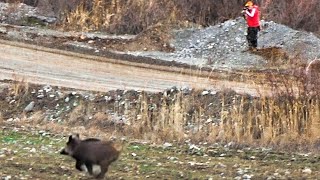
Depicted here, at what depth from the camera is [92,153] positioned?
8469 mm

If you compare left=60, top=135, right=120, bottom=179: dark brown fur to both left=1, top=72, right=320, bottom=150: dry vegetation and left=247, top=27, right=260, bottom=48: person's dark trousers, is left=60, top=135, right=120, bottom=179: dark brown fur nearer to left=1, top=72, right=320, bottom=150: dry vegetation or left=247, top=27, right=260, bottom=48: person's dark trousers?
left=1, top=72, right=320, bottom=150: dry vegetation

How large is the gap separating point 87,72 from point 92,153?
48.4 ft

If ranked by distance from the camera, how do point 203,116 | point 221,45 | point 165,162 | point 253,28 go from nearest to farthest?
point 165,162, point 203,116, point 253,28, point 221,45

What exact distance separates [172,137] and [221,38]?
15.4m

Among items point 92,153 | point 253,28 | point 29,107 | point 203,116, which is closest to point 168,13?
point 253,28

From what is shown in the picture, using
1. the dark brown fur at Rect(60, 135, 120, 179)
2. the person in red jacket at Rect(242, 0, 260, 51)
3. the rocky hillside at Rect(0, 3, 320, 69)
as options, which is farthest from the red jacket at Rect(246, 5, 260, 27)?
the dark brown fur at Rect(60, 135, 120, 179)

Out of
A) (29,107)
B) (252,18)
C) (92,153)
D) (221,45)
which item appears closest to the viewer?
(92,153)

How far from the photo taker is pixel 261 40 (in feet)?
93.8

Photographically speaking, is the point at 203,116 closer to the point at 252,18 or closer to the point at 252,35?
the point at 252,35

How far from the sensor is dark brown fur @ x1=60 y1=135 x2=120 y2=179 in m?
8.47

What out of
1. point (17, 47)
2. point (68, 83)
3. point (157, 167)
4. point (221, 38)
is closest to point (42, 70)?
point (68, 83)

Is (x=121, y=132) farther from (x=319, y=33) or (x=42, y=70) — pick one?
(x=319, y=33)

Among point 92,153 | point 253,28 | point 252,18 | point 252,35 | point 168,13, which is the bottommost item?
point 92,153

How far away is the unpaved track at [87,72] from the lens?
2062 cm
